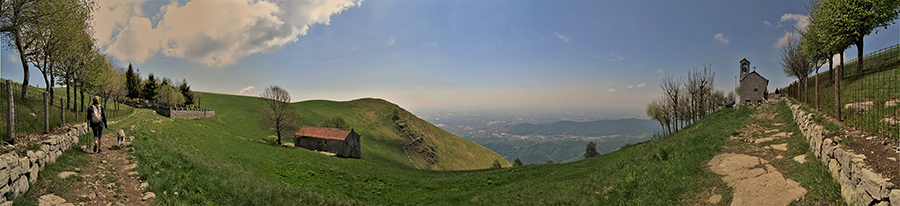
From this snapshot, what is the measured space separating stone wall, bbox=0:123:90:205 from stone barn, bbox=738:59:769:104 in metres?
74.3

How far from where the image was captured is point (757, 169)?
9.85 metres

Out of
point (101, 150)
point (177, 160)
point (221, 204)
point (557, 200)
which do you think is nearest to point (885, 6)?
point (557, 200)

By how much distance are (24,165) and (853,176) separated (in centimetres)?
1987

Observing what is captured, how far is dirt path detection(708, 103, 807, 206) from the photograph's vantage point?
26.5 ft

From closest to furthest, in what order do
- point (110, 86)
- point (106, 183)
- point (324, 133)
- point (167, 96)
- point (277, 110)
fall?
point (106, 183)
point (110, 86)
point (277, 110)
point (324, 133)
point (167, 96)

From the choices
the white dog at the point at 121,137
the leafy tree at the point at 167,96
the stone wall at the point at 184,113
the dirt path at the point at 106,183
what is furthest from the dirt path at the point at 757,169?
the leafy tree at the point at 167,96

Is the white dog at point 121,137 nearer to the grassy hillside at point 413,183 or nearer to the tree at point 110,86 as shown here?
the grassy hillside at point 413,183

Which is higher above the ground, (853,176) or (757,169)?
(853,176)

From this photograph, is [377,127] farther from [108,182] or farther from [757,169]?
[757,169]

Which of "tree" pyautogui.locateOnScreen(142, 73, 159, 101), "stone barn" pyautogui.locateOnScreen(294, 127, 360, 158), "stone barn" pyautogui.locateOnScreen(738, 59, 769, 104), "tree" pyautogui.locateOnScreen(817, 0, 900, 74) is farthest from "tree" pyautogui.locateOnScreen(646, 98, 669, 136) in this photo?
"tree" pyautogui.locateOnScreen(142, 73, 159, 101)

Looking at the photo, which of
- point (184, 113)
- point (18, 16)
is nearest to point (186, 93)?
point (184, 113)

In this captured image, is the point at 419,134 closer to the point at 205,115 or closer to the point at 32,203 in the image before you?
the point at 205,115

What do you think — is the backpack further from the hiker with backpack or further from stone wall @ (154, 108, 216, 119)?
stone wall @ (154, 108, 216, 119)

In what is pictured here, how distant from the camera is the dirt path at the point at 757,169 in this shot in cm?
807
